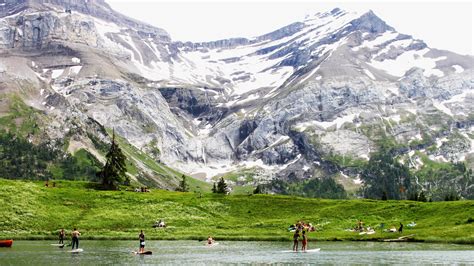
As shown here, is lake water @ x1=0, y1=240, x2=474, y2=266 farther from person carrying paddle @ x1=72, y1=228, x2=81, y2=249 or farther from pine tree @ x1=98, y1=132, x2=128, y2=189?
pine tree @ x1=98, y1=132, x2=128, y2=189

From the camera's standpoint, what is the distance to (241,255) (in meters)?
70.4

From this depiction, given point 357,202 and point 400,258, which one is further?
point 357,202

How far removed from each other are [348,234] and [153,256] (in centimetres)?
4144

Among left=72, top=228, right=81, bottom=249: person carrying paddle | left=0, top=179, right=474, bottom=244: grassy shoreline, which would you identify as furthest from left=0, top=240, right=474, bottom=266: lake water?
left=0, top=179, right=474, bottom=244: grassy shoreline

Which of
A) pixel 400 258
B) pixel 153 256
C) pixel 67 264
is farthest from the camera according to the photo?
pixel 153 256

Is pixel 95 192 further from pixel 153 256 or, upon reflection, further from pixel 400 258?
pixel 400 258

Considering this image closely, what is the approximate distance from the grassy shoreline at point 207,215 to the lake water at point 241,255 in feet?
55.0

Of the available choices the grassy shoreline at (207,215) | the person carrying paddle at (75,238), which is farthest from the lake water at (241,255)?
the grassy shoreline at (207,215)

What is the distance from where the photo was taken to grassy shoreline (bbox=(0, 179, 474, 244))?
4031 inches

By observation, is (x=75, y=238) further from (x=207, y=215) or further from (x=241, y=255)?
(x=207, y=215)

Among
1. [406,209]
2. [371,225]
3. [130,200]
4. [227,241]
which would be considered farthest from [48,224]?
[406,209]

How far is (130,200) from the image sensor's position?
134 m

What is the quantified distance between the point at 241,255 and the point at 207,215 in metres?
56.7

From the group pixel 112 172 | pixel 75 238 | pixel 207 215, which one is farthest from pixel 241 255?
pixel 112 172
